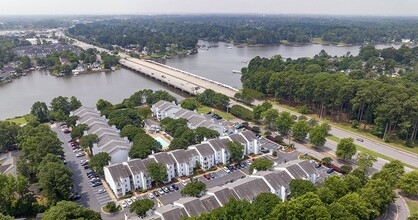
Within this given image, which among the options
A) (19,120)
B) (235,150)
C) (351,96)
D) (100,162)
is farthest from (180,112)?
(19,120)

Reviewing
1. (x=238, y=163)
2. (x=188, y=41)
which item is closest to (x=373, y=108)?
(x=238, y=163)

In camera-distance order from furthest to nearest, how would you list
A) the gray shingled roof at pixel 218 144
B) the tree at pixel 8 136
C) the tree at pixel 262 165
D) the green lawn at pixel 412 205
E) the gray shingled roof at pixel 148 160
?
the tree at pixel 8 136 → the gray shingled roof at pixel 218 144 → the gray shingled roof at pixel 148 160 → the tree at pixel 262 165 → the green lawn at pixel 412 205

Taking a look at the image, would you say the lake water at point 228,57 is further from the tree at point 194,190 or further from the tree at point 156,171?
the tree at point 194,190

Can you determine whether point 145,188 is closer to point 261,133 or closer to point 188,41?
point 261,133

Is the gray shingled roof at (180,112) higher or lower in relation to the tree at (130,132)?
lower

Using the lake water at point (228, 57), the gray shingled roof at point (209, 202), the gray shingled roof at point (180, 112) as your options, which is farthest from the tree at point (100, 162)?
the lake water at point (228, 57)

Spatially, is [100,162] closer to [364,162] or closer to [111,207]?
[111,207]

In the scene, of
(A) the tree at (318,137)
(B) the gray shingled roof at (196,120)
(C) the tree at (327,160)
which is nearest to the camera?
(C) the tree at (327,160)
